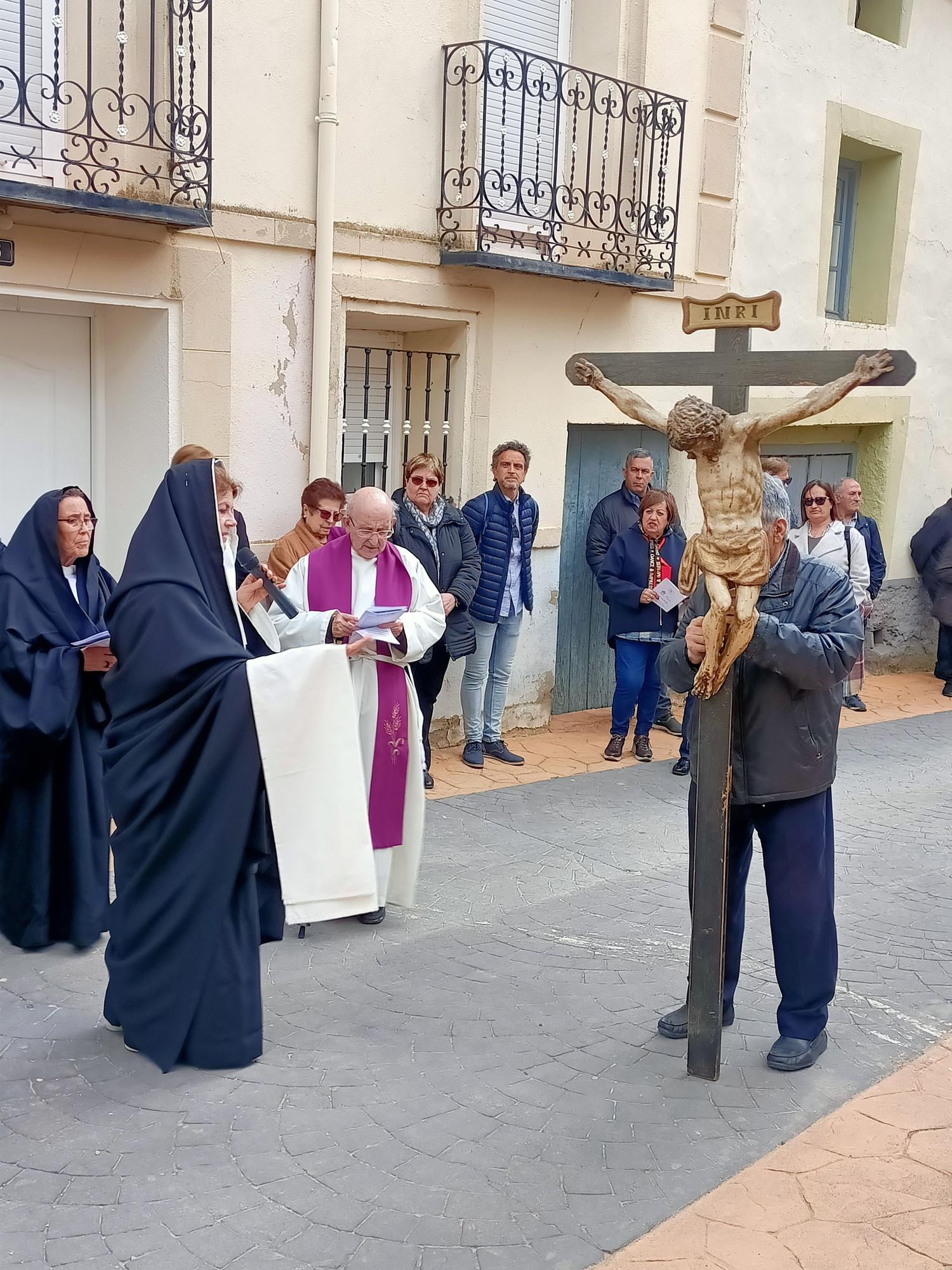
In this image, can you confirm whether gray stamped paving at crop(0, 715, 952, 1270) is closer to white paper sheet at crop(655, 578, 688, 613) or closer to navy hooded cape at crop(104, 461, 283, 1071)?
navy hooded cape at crop(104, 461, 283, 1071)

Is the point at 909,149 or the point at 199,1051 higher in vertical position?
the point at 909,149

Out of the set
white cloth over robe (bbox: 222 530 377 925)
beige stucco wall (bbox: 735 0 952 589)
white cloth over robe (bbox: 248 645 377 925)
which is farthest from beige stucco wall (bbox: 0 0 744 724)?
white cloth over robe (bbox: 248 645 377 925)

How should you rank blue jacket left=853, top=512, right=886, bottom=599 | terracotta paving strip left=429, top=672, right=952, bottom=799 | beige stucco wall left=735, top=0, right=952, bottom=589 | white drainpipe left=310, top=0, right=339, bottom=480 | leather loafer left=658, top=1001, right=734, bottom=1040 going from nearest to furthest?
1. leather loafer left=658, top=1001, right=734, bottom=1040
2. white drainpipe left=310, top=0, right=339, bottom=480
3. terracotta paving strip left=429, top=672, right=952, bottom=799
4. beige stucco wall left=735, top=0, right=952, bottom=589
5. blue jacket left=853, top=512, right=886, bottom=599

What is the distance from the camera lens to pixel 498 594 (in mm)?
8844

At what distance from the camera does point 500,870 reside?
693 centimetres

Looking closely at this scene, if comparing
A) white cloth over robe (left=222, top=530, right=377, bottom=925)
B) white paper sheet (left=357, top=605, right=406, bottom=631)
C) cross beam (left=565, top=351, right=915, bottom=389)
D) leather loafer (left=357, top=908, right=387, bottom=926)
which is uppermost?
cross beam (left=565, top=351, right=915, bottom=389)

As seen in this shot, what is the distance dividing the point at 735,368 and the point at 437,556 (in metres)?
3.91

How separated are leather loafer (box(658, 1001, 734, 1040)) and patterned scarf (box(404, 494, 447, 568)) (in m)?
3.70

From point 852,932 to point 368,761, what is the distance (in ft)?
7.81

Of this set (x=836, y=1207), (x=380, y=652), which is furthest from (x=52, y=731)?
(x=836, y=1207)

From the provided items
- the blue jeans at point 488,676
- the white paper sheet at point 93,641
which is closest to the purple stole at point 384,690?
the white paper sheet at point 93,641

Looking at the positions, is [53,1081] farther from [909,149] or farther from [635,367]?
[909,149]

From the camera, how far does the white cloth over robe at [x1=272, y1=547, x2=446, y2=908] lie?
5.98 m

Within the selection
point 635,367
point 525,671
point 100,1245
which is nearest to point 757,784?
point 635,367
